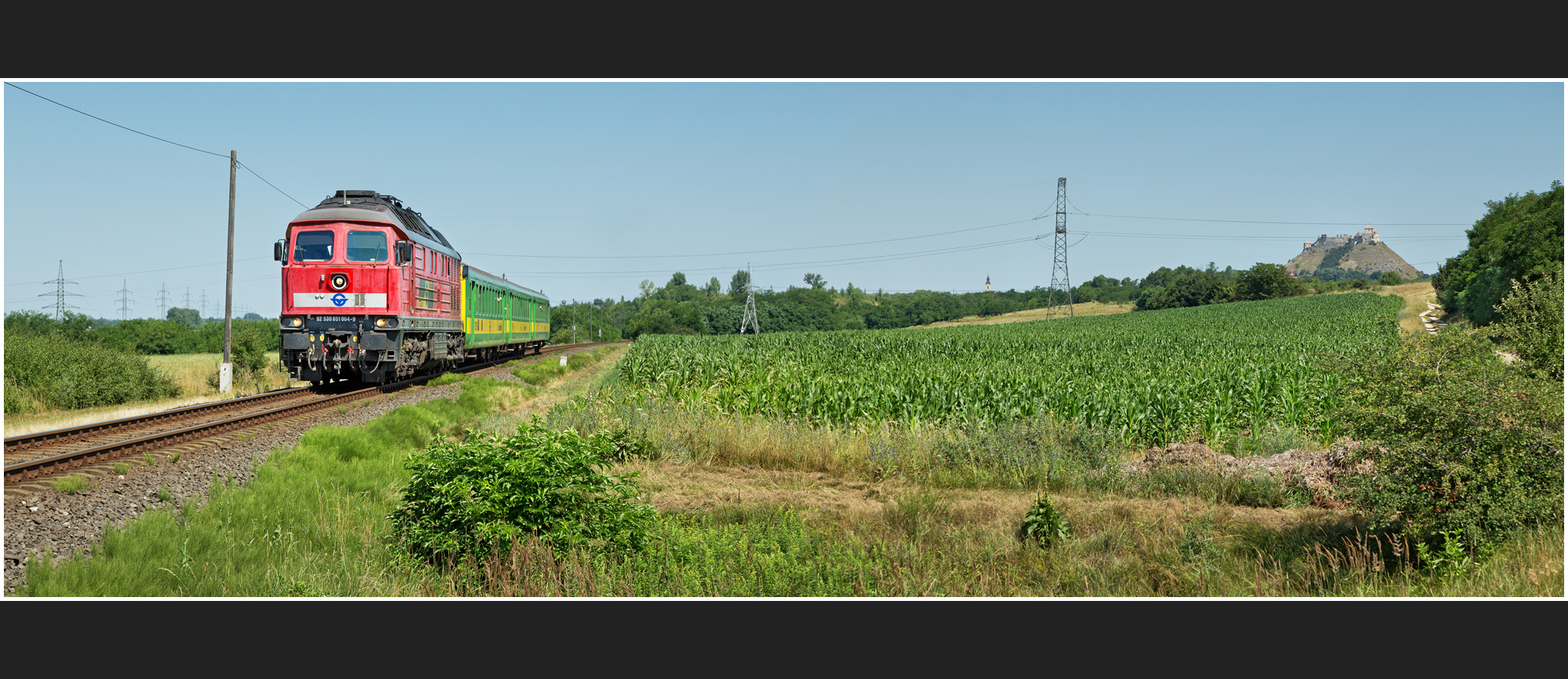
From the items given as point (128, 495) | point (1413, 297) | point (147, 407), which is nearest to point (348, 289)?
point (147, 407)

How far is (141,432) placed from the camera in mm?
13102

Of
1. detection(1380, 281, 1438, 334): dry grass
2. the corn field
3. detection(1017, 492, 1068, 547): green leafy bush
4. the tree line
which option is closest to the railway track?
the corn field

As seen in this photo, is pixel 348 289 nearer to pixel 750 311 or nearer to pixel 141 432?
pixel 141 432

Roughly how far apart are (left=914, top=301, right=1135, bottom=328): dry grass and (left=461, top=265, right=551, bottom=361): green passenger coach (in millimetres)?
54440

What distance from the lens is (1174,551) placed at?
25.7ft

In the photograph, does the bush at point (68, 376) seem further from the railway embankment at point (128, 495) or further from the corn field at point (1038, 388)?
the corn field at point (1038, 388)

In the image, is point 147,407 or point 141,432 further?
point 147,407

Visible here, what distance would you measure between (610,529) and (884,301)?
11202cm

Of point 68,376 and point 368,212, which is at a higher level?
point 368,212

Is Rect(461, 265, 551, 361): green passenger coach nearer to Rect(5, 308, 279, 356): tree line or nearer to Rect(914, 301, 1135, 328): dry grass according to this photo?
Rect(5, 308, 279, 356): tree line

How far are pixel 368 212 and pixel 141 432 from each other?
25.4ft

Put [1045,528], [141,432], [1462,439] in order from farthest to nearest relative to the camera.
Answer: [141,432] → [1045,528] → [1462,439]

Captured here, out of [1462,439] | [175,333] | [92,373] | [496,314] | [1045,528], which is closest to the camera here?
[1462,439]

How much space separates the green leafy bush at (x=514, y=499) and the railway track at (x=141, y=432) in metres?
5.64
